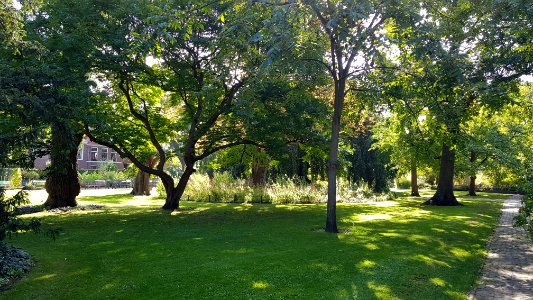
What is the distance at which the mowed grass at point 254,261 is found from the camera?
6.14 metres

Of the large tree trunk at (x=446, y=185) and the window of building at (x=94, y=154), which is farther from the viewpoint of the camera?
the window of building at (x=94, y=154)

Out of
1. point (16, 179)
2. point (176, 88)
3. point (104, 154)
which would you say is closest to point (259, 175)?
point (176, 88)

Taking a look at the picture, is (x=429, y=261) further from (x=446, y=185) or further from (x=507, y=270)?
(x=446, y=185)

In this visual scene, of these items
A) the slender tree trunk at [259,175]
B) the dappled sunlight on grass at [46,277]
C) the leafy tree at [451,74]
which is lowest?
the dappled sunlight on grass at [46,277]

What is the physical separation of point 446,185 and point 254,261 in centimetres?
1798

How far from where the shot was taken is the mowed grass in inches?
242

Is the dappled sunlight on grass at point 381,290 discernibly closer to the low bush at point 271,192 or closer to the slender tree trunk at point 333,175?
the slender tree trunk at point 333,175

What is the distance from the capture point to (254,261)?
7.86 metres

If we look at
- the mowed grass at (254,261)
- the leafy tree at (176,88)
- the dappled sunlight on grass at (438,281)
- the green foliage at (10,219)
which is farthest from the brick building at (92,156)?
the dappled sunlight on grass at (438,281)

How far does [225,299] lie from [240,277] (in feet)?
3.48

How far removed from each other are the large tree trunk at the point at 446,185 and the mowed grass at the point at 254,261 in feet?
31.4

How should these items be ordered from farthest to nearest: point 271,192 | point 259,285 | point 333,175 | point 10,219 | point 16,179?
point 16,179
point 271,192
point 333,175
point 259,285
point 10,219

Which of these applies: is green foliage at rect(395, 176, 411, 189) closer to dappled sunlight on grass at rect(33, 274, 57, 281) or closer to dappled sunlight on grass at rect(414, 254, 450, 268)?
dappled sunlight on grass at rect(414, 254, 450, 268)

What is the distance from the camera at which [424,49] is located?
322 inches
